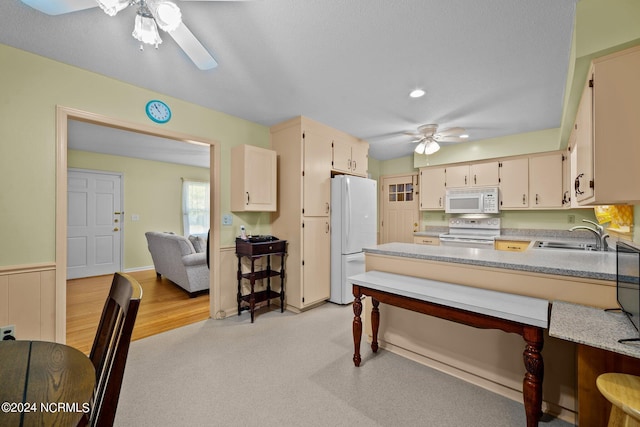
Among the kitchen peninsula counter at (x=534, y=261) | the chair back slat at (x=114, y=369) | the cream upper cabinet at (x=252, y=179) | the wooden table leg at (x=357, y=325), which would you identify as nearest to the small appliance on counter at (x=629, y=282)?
the kitchen peninsula counter at (x=534, y=261)

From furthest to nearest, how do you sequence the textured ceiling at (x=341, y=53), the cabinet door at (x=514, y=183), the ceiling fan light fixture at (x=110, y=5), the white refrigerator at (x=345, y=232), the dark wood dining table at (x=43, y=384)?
the cabinet door at (x=514, y=183) < the white refrigerator at (x=345, y=232) < the textured ceiling at (x=341, y=53) < the ceiling fan light fixture at (x=110, y=5) < the dark wood dining table at (x=43, y=384)

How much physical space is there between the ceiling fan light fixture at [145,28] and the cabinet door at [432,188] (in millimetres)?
4505

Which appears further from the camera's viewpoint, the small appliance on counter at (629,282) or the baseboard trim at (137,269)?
the baseboard trim at (137,269)

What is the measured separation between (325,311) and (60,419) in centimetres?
288

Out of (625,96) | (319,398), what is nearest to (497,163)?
(625,96)

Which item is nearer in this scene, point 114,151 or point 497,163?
point 497,163

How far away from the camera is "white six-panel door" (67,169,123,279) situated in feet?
16.0

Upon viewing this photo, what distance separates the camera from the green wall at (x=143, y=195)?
5254 millimetres

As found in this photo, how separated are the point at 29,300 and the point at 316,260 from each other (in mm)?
2619

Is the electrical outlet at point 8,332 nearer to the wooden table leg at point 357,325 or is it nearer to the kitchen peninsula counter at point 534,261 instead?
the wooden table leg at point 357,325

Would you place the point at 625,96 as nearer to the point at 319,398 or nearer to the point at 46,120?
the point at 319,398

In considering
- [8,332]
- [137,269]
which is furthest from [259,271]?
[137,269]

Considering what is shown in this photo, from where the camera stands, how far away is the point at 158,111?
8.75 feet

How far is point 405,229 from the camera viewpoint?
543 centimetres
